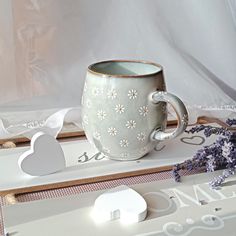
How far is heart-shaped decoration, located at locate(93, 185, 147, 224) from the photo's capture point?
0.41 metres

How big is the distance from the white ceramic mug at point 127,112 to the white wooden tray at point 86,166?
0.8 inches

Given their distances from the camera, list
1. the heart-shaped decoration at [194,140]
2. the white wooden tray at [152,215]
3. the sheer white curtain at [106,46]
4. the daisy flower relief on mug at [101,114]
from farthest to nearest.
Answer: the sheer white curtain at [106,46] → the heart-shaped decoration at [194,140] → the daisy flower relief on mug at [101,114] → the white wooden tray at [152,215]

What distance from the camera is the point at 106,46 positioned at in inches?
33.1

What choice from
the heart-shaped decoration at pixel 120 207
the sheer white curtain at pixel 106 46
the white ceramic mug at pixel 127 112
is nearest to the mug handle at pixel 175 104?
the white ceramic mug at pixel 127 112

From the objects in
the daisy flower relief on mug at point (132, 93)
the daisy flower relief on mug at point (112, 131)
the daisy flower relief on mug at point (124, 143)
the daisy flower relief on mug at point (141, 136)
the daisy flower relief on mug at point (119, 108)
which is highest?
the daisy flower relief on mug at point (132, 93)

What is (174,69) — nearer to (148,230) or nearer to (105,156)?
(105,156)

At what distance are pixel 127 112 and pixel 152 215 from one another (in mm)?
131

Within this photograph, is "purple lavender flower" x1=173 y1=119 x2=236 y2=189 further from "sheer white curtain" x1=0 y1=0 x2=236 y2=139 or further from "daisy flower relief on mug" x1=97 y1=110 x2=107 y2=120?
"sheer white curtain" x1=0 y1=0 x2=236 y2=139

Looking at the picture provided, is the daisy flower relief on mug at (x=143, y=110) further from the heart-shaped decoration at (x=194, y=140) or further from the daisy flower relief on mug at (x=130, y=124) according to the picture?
the heart-shaped decoration at (x=194, y=140)

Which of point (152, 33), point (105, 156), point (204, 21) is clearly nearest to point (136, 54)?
point (152, 33)

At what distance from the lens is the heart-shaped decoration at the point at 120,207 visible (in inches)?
16.2

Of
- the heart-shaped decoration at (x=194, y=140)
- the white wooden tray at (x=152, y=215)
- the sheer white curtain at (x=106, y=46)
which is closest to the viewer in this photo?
the white wooden tray at (x=152, y=215)

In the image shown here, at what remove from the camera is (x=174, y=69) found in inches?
34.8

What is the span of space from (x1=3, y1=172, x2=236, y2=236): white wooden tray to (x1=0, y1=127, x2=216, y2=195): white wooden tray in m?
0.04
